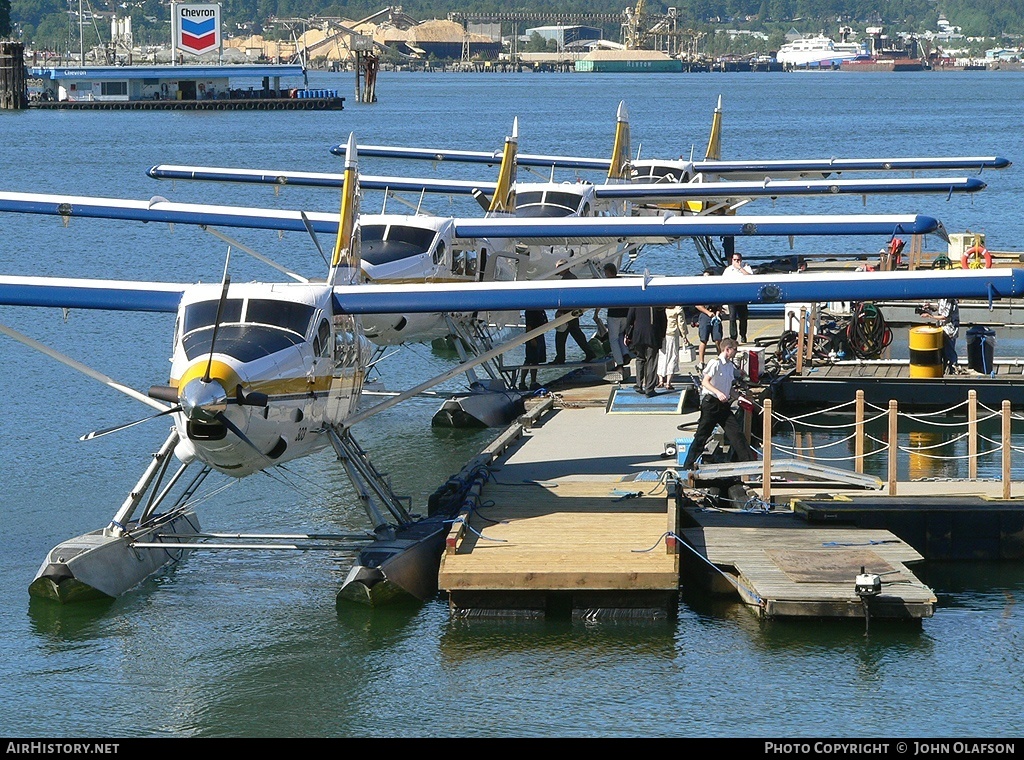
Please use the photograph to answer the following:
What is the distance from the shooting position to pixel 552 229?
1977 cm

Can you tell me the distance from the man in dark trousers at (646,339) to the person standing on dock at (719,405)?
2.48m

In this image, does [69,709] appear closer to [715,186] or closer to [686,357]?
[686,357]

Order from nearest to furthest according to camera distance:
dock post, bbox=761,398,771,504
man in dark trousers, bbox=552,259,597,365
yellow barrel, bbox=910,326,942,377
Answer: dock post, bbox=761,398,771,504 < yellow barrel, bbox=910,326,942,377 < man in dark trousers, bbox=552,259,597,365

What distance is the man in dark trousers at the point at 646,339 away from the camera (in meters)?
17.7

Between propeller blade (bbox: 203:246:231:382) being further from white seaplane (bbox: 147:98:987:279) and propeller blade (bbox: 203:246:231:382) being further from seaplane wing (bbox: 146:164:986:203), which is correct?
seaplane wing (bbox: 146:164:986:203)

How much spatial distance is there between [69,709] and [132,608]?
6.47ft

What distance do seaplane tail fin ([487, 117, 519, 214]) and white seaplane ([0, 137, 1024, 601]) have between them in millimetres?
8853

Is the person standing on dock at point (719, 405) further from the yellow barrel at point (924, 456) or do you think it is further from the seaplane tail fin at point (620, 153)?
the seaplane tail fin at point (620, 153)

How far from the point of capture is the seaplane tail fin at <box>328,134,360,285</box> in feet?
48.2

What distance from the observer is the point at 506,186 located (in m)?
22.9

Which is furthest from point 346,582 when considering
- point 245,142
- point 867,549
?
point 245,142

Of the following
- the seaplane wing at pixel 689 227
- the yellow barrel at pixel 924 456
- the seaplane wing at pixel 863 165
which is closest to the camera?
the yellow barrel at pixel 924 456

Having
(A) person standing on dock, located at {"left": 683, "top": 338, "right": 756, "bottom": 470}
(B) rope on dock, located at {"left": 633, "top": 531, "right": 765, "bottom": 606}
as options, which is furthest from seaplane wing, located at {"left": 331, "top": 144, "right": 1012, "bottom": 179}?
(B) rope on dock, located at {"left": 633, "top": 531, "right": 765, "bottom": 606}

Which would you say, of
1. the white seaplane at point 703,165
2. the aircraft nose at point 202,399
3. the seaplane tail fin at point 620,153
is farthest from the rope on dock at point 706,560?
the seaplane tail fin at point 620,153
